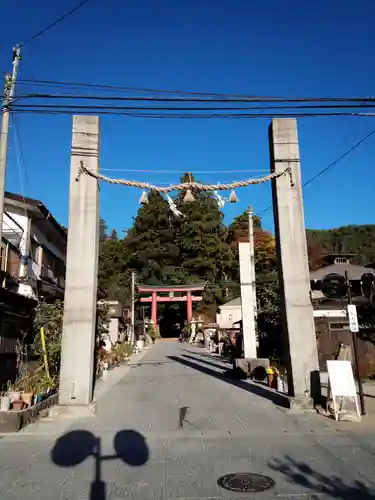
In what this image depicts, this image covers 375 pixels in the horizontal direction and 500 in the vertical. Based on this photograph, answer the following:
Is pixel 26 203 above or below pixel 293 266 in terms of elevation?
above

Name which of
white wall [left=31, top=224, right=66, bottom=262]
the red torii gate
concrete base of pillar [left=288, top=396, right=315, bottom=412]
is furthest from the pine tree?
concrete base of pillar [left=288, top=396, right=315, bottom=412]

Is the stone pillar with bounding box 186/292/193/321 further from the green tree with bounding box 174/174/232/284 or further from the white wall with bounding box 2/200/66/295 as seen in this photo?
the white wall with bounding box 2/200/66/295

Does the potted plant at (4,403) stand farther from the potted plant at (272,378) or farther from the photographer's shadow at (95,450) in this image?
the potted plant at (272,378)

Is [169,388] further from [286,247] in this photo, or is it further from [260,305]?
[260,305]

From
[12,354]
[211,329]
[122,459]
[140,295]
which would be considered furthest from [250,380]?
[140,295]

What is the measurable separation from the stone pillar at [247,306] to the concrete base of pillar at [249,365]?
1.77ft

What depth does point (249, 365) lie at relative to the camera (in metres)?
16.1

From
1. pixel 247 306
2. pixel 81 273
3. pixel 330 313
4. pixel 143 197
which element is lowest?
pixel 330 313

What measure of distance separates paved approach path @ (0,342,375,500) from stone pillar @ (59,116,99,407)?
1.01m

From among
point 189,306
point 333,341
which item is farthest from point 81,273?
point 189,306

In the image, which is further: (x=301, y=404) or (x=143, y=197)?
(x=143, y=197)

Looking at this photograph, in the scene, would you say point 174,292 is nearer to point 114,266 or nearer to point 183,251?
point 183,251

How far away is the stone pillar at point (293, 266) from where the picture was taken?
9570mm

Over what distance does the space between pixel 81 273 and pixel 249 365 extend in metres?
8.84
